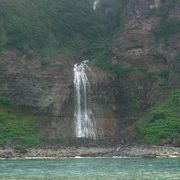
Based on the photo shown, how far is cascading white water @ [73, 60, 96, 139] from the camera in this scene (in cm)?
8775

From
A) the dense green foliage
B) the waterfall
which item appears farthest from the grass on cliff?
the waterfall

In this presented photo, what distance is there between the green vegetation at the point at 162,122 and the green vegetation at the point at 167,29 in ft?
42.3

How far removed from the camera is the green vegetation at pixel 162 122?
81.4m

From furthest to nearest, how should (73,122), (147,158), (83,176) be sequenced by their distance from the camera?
(73,122), (147,158), (83,176)

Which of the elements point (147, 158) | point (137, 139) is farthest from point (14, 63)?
point (147, 158)

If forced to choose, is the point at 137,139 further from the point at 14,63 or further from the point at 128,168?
the point at 128,168

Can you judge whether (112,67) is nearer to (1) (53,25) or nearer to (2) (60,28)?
(2) (60,28)

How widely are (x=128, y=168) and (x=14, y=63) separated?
46008 mm

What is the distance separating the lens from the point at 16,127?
86000 millimetres

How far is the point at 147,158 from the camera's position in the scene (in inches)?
2662

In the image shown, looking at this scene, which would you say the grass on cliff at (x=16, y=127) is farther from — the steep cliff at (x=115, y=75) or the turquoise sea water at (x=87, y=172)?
the turquoise sea water at (x=87, y=172)

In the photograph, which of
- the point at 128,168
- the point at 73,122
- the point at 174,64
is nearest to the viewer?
the point at 128,168

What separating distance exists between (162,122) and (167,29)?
21312 mm

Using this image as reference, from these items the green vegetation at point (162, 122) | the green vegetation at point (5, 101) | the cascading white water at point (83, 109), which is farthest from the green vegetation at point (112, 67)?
the green vegetation at point (5, 101)
